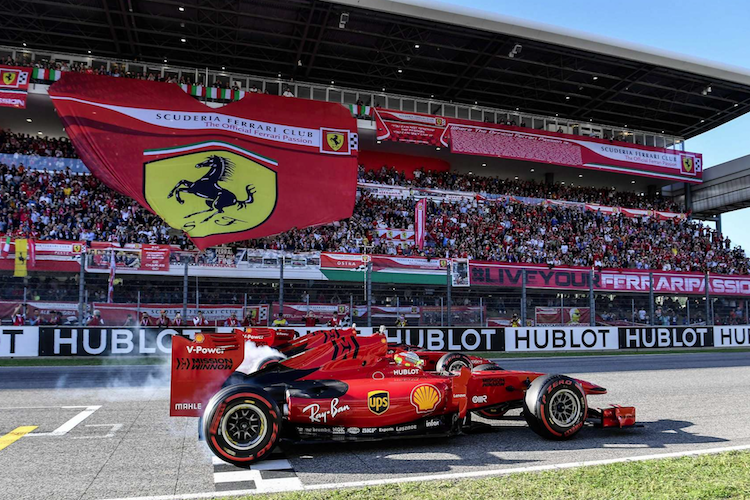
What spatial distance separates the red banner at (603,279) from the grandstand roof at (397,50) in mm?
13290

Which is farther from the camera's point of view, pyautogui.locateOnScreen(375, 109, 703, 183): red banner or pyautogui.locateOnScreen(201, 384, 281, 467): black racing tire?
pyautogui.locateOnScreen(375, 109, 703, 183): red banner

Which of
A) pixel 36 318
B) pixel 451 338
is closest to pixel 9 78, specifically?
pixel 36 318

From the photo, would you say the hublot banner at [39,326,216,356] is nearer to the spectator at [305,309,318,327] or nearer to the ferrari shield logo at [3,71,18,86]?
the spectator at [305,309,318,327]

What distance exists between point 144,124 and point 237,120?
478 cm

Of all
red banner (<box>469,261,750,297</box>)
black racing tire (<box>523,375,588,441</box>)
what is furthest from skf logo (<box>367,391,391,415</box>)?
red banner (<box>469,261,750,297</box>)

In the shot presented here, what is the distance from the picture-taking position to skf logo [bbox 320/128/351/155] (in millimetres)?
32509

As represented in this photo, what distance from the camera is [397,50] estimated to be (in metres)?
33.3

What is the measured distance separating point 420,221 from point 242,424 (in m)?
26.8

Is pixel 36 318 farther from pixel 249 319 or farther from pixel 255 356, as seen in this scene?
pixel 255 356

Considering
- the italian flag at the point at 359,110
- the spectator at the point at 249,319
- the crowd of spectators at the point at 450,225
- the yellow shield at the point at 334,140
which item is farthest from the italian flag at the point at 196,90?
the spectator at the point at 249,319

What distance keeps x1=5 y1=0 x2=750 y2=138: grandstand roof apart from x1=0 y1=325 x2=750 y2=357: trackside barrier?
17.7 m

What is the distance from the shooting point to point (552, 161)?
3772 cm

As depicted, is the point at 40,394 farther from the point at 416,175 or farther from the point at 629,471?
the point at 416,175

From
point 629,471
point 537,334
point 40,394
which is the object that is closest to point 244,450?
point 629,471
